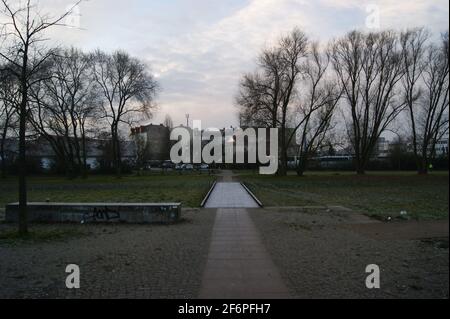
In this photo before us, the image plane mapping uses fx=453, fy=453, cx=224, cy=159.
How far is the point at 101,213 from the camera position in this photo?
15.8 metres

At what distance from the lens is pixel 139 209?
Result: 15695 mm

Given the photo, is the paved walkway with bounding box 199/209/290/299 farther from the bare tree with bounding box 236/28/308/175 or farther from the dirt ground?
the bare tree with bounding box 236/28/308/175

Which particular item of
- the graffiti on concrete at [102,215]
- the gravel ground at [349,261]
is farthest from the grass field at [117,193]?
the gravel ground at [349,261]

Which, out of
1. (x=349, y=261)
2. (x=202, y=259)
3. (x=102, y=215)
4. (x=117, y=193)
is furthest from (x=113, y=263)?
(x=117, y=193)

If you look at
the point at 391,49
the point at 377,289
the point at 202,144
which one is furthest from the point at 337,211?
the point at 202,144

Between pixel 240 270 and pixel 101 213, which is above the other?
pixel 101 213

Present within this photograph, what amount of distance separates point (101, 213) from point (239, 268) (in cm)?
868

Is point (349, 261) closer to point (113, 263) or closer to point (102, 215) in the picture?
point (113, 263)

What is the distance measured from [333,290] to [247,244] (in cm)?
438

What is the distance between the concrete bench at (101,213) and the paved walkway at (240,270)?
2830 mm

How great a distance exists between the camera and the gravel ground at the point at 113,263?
7.04m

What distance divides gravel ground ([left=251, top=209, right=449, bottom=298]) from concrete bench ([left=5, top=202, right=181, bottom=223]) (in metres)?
3.40

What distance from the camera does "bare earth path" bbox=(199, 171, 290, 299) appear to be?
22.5 ft

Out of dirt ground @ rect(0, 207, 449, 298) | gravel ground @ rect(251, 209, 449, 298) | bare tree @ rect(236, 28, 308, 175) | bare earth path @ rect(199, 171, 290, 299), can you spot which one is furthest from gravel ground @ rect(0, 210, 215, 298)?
bare tree @ rect(236, 28, 308, 175)
